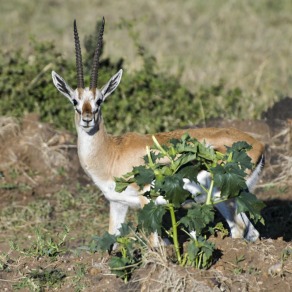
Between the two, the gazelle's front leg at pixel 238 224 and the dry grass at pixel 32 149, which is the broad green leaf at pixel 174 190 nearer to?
the gazelle's front leg at pixel 238 224

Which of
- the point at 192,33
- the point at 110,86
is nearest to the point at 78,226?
the point at 110,86

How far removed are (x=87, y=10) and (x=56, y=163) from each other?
7647 mm

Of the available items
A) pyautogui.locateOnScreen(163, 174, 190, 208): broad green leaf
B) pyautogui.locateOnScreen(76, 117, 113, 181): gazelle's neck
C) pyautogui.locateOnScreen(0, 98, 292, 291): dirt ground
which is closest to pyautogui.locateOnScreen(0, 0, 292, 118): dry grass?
pyautogui.locateOnScreen(0, 98, 292, 291): dirt ground

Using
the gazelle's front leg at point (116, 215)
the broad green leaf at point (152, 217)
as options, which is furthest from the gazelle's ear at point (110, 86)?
the broad green leaf at point (152, 217)

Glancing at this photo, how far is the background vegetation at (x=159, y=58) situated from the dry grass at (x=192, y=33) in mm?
18

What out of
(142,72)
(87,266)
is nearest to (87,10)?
(142,72)

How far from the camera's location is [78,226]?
332 inches

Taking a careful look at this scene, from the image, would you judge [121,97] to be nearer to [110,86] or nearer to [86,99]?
[110,86]

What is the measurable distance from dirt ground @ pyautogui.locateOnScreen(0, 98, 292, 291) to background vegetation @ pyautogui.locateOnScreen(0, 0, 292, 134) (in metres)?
0.75

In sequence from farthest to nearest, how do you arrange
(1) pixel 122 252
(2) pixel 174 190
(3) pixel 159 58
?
(3) pixel 159 58, (1) pixel 122 252, (2) pixel 174 190

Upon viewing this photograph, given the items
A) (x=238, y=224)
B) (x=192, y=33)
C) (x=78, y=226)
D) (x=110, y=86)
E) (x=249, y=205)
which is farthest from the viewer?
(x=192, y=33)

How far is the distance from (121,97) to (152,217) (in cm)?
513

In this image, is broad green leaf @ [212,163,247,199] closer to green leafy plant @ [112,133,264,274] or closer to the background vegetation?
green leafy plant @ [112,133,264,274]

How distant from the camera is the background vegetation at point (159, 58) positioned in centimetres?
1038
